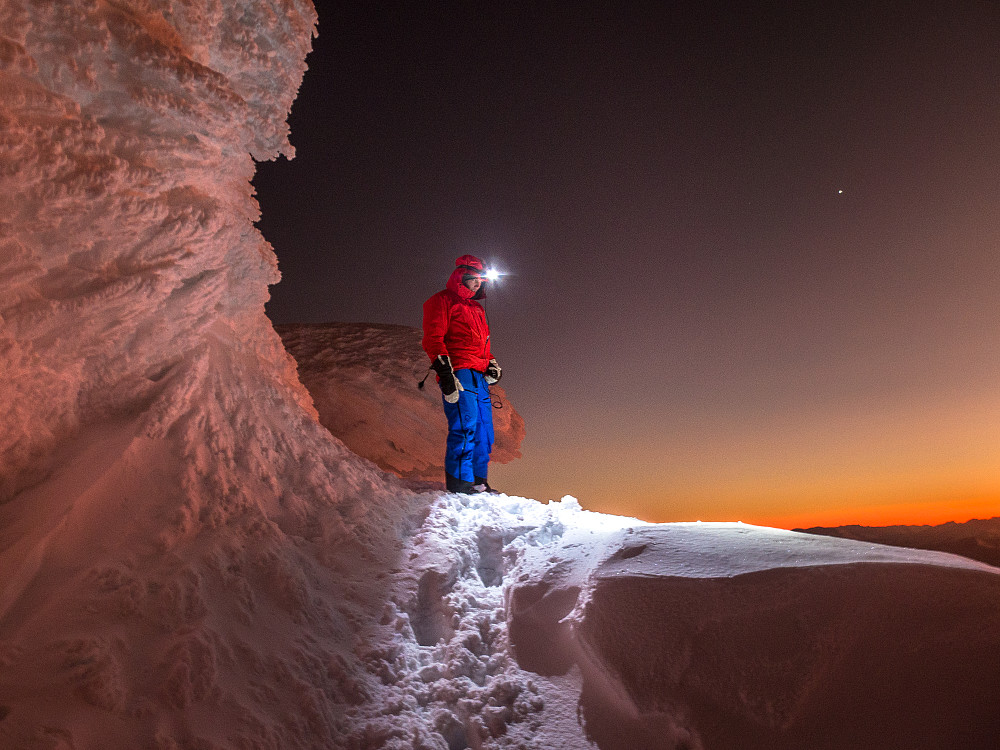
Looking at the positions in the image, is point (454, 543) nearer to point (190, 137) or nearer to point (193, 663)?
point (193, 663)

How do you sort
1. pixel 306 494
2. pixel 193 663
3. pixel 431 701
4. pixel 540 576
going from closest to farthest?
1. pixel 193 663
2. pixel 431 701
3. pixel 540 576
4. pixel 306 494

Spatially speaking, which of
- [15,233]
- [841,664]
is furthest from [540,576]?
[15,233]

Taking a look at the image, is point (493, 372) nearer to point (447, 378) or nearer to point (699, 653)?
point (447, 378)

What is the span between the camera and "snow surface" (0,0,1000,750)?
1.90 m

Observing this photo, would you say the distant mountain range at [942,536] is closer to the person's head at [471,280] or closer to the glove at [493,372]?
the glove at [493,372]

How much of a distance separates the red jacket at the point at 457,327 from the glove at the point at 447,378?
0.38ft

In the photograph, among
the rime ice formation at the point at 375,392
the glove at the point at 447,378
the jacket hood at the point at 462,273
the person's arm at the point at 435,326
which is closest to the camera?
the glove at the point at 447,378

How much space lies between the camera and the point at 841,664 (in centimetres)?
208

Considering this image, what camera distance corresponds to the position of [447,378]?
15.3 ft

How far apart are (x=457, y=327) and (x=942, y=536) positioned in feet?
13.9

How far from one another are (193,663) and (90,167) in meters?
2.02

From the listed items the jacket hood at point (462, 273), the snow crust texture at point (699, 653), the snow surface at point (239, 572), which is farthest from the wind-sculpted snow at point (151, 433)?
the jacket hood at point (462, 273)

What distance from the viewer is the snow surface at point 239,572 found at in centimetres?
190

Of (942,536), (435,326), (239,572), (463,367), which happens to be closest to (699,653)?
(239,572)
